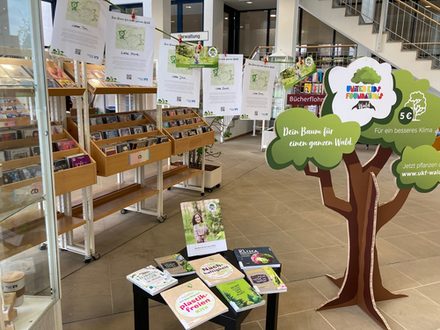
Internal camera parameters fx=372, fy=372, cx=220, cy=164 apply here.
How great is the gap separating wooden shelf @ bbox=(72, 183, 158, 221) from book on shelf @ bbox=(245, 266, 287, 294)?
182cm

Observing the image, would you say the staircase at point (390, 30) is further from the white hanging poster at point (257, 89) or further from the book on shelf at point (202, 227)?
the book on shelf at point (202, 227)

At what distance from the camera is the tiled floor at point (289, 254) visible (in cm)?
254

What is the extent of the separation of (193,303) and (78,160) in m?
1.65

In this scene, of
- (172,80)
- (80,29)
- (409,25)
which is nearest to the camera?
(80,29)

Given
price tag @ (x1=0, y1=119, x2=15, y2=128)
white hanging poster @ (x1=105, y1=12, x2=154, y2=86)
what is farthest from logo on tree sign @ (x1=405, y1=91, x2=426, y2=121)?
price tag @ (x1=0, y1=119, x2=15, y2=128)

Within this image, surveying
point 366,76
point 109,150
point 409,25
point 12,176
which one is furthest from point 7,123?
point 409,25

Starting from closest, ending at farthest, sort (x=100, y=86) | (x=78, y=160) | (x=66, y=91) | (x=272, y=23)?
(x=66, y=91) < (x=78, y=160) < (x=100, y=86) < (x=272, y=23)

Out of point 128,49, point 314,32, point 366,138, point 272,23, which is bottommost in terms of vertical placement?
point 366,138

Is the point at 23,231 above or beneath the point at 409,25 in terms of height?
beneath

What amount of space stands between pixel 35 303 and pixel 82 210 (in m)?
1.87

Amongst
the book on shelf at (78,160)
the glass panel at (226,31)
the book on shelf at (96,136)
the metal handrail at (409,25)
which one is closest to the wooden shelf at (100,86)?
the book on shelf at (96,136)

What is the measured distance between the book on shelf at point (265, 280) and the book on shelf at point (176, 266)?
12.5 inches

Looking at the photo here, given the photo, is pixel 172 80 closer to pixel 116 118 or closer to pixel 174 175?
pixel 116 118

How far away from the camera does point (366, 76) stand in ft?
7.76
